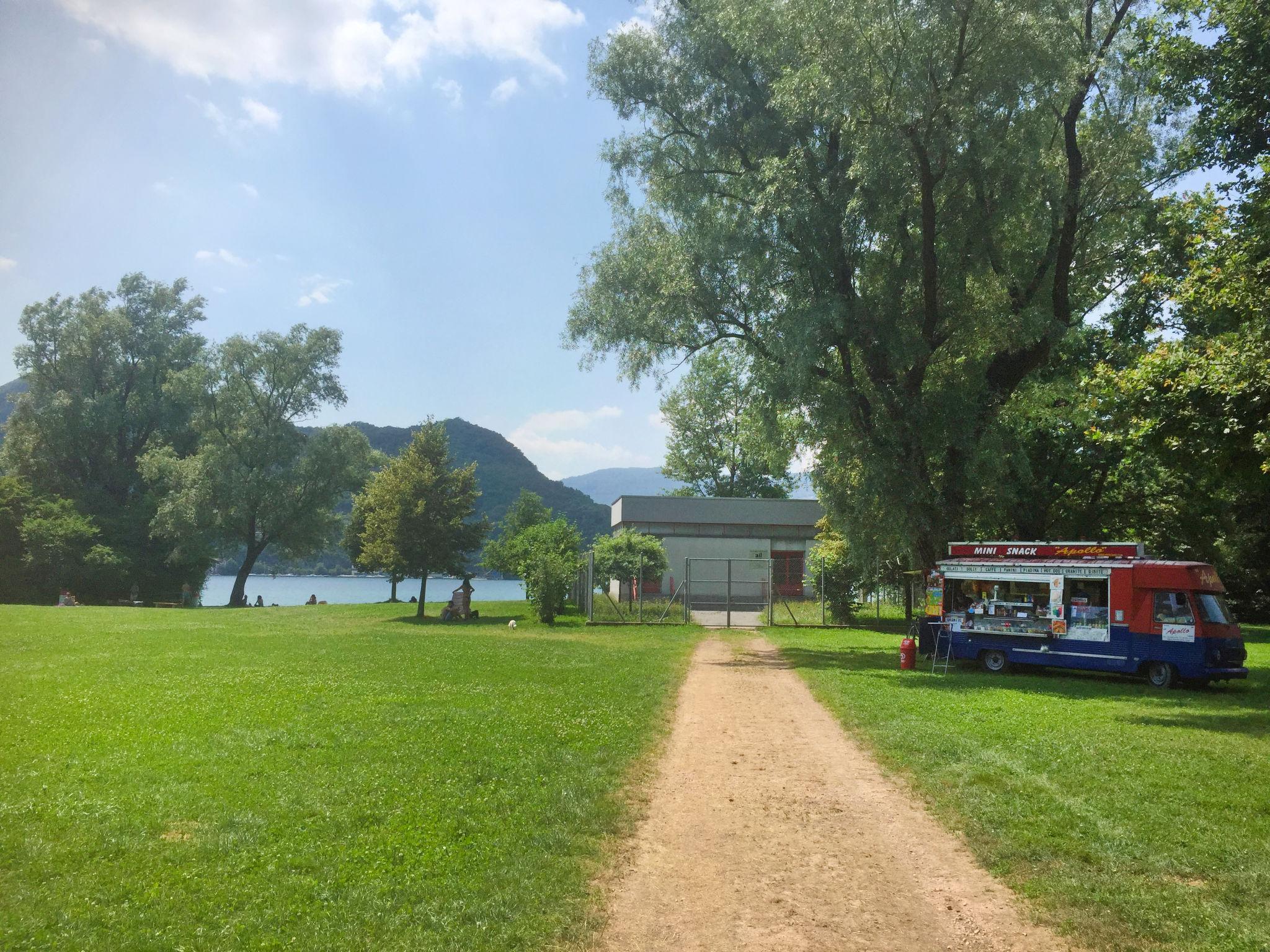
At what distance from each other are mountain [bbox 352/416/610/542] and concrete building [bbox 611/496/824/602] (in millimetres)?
60679

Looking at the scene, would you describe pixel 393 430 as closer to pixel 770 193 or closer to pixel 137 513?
pixel 137 513

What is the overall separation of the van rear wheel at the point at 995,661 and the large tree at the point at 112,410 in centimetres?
4554

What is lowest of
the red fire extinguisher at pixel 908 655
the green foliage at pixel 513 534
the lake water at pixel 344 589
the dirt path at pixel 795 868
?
the lake water at pixel 344 589

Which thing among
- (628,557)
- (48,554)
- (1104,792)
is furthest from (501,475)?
(1104,792)

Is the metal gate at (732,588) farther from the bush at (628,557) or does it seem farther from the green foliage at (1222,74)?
the green foliage at (1222,74)

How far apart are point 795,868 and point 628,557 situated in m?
33.0

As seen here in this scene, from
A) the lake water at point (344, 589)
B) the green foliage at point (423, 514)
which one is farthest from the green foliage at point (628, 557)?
the lake water at point (344, 589)

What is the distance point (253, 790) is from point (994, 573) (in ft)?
55.3

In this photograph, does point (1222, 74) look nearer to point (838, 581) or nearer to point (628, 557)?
point (838, 581)

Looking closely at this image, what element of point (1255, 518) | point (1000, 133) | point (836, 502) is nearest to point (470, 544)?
point (836, 502)

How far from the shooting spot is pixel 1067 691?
1656 centimetres

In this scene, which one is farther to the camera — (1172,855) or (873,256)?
(873,256)

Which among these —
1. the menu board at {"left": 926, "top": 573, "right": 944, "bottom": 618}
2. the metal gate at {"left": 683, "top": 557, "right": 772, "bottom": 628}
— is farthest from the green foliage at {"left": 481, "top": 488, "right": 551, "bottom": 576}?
the menu board at {"left": 926, "top": 573, "right": 944, "bottom": 618}

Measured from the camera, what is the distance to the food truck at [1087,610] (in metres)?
17.0
